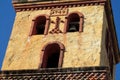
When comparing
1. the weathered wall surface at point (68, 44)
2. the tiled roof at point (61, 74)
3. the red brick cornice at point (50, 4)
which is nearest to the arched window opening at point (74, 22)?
the weathered wall surface at point (68, 44)

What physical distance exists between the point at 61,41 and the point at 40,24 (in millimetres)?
1910

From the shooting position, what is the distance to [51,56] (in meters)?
21.7

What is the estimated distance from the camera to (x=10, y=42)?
71.1ft

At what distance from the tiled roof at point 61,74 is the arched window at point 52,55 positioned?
938 millimetres

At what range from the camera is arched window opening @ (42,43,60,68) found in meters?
21.2

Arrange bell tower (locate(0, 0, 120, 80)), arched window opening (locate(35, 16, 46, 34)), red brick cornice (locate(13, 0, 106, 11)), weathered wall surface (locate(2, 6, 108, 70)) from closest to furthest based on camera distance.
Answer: bell tower (locate(0, 0, 120, 80))
weathered wall surface (locate(2, 6, 108, 70))
red brick cornice (locate(13, 0, 106, 11))
arched window opening (locate(35, 16, 46, 34))

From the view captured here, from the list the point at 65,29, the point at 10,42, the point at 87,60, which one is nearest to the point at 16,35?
the point at 10,42

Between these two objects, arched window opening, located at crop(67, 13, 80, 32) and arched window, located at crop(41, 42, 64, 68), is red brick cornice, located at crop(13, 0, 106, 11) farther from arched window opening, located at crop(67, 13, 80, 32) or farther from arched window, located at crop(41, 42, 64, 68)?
arched window, located at crop(41, 42, 64, 68)

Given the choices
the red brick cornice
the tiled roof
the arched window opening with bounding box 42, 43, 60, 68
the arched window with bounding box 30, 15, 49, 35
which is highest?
the red brick cornice

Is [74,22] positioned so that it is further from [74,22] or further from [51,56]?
[51,56]

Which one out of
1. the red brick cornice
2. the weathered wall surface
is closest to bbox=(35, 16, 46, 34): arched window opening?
the weathered wall surface

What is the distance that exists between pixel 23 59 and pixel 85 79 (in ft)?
8.96

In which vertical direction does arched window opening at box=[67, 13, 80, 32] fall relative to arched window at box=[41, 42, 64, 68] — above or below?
above

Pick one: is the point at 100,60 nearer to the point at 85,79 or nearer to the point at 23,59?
the point at 85,79
